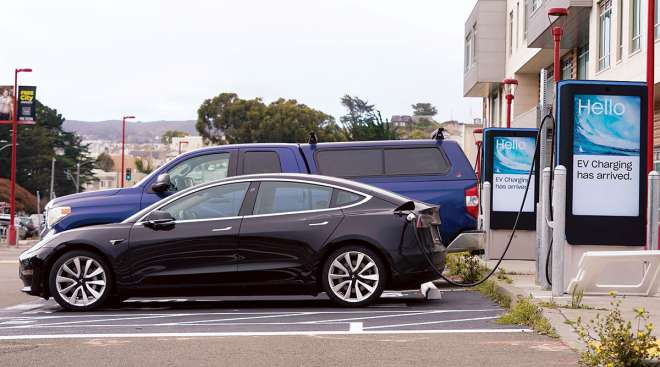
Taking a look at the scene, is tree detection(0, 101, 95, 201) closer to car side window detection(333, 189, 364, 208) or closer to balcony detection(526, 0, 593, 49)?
balcony detection(526, 0, 593, 49)

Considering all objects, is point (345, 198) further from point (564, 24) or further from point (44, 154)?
point (44, 154)

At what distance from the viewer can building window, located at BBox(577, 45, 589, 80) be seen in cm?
3962

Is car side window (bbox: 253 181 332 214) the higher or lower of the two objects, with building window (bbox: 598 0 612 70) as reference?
lower

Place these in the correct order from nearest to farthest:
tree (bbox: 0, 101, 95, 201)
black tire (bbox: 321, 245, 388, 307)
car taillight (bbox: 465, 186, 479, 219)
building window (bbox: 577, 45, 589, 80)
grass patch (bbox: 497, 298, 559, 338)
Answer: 1. grass patch (bbox: 497, 298, 559, 338)
2. black tire (bbox: 321, 245, 388, 307)
3. car taillight (bbox: 465, 186, 479, 219)
4. building window (bbox: 577, 45, 589, 80)
5. tree (bbox: 0, 101, 95, 201)

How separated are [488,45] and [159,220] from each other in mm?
43687

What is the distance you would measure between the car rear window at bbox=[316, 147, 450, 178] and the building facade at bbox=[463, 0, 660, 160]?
188 centimetres

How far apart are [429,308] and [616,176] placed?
95.2 inches

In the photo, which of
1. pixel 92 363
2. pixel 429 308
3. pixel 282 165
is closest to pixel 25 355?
pixel 92 363

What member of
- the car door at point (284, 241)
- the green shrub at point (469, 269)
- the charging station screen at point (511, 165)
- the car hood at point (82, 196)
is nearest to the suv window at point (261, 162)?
the car hood at point (82, 196)

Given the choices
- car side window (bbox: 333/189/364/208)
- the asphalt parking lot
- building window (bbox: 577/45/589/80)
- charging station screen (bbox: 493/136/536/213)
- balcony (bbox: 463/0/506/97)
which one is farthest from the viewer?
balcony (bbox: 463/0/506/97)

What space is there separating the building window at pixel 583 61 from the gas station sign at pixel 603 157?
27145 millimetres

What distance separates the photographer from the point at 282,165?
16.0m

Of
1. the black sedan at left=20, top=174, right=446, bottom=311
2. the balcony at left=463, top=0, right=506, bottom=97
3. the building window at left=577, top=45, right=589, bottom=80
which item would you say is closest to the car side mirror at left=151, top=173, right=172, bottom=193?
the black sedan at left=20, top=174, right=446, bottom=311

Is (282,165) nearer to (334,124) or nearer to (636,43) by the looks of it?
(636,43)
